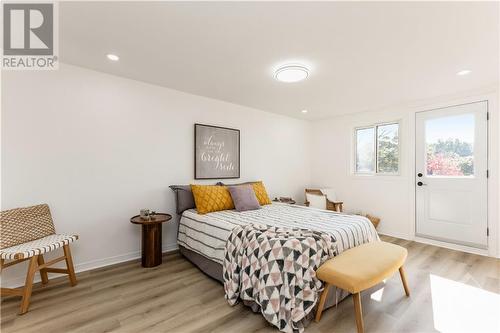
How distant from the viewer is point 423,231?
3777 mm

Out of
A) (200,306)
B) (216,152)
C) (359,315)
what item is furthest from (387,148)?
(200,306)

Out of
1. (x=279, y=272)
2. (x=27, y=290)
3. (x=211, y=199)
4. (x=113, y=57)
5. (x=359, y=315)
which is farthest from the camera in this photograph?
(x=211, y=199)

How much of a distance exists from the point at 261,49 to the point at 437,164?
3.42 metres

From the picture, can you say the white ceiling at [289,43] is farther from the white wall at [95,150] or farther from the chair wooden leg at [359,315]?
the chair wooden leg at [359,315]

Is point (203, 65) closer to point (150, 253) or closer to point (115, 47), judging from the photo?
point (115, 47)

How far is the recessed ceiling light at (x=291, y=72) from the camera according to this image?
251 cm

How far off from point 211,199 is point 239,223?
77 centimetres

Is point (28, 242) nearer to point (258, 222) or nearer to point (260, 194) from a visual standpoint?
point (258, 222)

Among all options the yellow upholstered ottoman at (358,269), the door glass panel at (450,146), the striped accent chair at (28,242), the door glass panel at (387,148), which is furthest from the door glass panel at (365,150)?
the striped accent chair at (28,242)

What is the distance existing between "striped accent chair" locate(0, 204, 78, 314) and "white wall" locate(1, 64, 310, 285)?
0.65 ft

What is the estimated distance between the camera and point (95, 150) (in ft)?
8.96

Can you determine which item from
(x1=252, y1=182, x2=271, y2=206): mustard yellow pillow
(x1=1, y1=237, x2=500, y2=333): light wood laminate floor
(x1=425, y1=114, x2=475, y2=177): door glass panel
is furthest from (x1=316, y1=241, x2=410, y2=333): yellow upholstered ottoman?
(x1=425, y1=114, x2=475, y2=177): door glass panel

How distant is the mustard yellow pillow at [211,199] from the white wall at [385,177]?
2.75 m

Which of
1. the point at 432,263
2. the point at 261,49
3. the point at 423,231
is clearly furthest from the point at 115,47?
the point at 423,231
